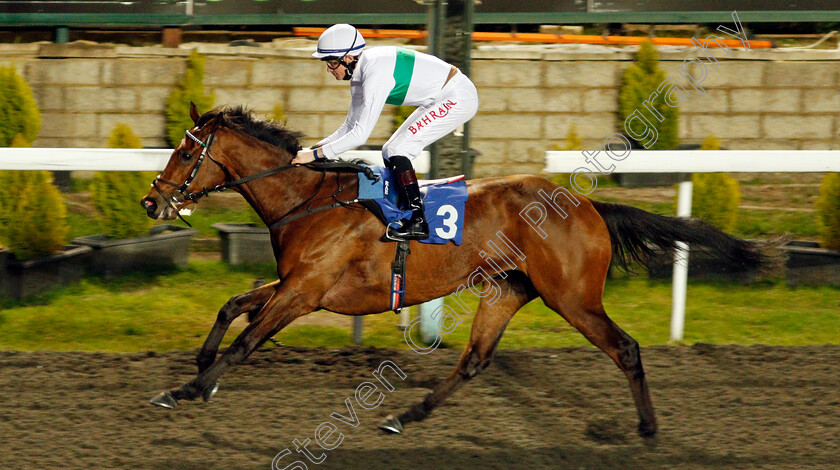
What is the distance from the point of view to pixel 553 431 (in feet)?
13.5

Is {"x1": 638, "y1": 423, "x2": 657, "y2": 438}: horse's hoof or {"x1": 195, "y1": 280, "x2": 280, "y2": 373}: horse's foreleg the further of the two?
{"x1": 195, "y1": 280, "x2": 280, "y2": 373}: horse's foreleg

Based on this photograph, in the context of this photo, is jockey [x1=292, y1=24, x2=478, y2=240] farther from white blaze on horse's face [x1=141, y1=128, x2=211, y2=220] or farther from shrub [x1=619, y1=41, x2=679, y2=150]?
shrub [x1=619, y1=41, x2=679, y2=150]

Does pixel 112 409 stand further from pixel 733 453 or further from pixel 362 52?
pixel 733 453

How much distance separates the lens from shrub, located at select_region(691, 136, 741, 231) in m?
6.55

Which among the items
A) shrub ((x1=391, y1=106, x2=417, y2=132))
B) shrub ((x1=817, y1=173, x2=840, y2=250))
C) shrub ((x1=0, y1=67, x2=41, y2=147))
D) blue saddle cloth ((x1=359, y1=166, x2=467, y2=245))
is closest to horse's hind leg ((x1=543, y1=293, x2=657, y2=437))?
blue saddle cloth ((x1=359, y1=166, x2=467, y2=245))

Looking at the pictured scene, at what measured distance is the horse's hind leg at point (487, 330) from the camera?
4.37 metres

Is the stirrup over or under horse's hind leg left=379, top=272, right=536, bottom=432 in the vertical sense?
over

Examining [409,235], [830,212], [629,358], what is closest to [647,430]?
[629,358]

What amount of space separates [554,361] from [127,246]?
3.08 m

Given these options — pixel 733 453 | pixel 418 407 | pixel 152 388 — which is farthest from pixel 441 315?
pixel 733 453

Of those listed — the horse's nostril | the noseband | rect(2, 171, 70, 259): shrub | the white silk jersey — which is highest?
the white silk jersey

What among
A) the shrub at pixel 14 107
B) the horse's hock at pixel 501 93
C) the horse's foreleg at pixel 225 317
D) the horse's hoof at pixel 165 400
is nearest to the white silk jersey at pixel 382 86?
the horse's foreleg at pixel 225 317

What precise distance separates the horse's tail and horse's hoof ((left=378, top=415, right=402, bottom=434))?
1313 millimetres

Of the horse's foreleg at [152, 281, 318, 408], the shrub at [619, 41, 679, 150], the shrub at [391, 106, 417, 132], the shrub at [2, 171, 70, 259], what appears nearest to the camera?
the horse's foreleg at [152, 281, 318, 408]
